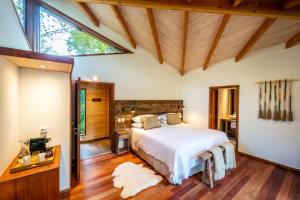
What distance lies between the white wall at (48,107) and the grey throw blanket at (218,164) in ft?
8.42

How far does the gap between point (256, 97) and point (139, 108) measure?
3.29 meters

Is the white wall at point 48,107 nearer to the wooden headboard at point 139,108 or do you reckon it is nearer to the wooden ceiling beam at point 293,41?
the wooden headboard at point 139,108

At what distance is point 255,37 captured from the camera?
10.5ft

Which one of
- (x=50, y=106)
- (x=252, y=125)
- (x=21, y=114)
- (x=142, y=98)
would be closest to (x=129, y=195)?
(x=50, y=106)

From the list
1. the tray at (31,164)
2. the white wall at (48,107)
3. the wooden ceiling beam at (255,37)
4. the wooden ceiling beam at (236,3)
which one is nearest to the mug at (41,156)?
the tray at (31,164)

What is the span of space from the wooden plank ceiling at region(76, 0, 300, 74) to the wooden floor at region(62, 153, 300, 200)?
113 inches

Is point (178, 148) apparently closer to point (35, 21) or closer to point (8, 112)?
point (8, 112)

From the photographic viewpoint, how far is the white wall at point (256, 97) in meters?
3.14

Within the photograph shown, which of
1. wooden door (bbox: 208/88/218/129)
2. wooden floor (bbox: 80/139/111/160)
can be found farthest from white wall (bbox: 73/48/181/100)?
wooden floor (bbox: 80/139/111/160)

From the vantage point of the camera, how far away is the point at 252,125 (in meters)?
3.82

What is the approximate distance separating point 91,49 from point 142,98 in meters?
2.09

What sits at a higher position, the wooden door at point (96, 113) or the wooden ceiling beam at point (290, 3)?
the wooden ceiling beam at point (290, 3)

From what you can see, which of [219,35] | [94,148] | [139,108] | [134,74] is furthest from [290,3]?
[94,148]

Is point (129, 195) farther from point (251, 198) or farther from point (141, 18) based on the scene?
point (141, 18)
